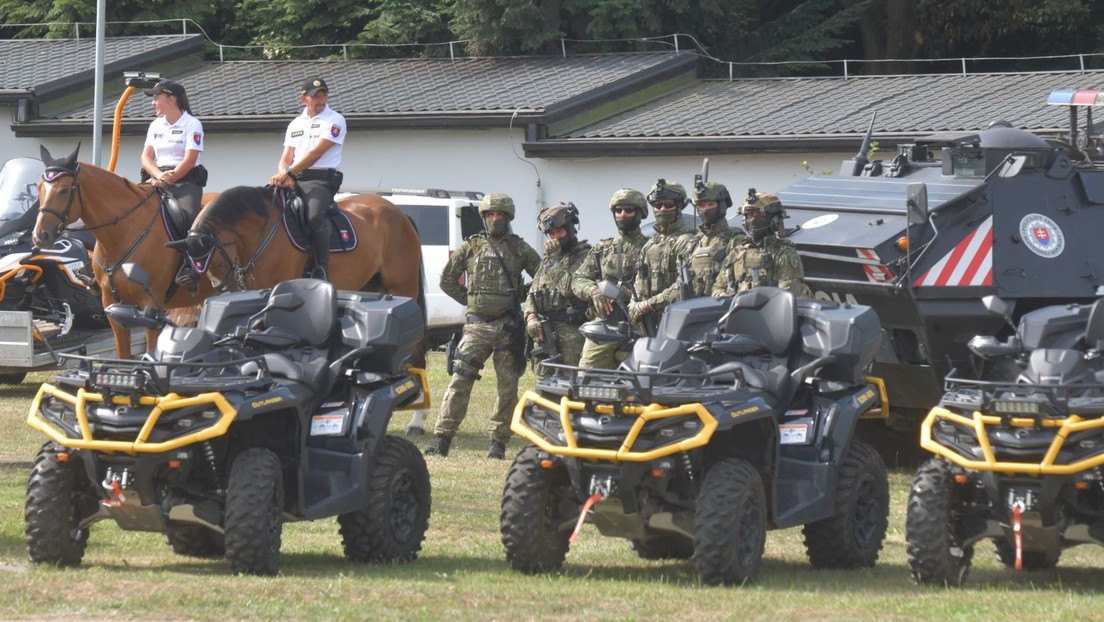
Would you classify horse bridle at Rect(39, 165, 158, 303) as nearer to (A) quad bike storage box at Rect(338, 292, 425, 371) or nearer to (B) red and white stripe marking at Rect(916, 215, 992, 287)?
(A) quad bike storage box at Rect(338, 292, 425, 371)

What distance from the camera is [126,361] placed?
29.5 ft

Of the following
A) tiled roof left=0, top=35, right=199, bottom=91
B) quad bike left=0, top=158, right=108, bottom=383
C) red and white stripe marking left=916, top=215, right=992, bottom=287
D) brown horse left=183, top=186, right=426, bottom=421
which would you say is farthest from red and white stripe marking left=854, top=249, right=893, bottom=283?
tiled roof left=0, top=35, right=199, bottom=91

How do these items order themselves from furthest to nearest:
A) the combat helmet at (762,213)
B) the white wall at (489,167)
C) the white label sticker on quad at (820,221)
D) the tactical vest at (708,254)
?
1. the white wall at (489,167)
2. the white label sticker on quad at (820,221)
3. the tactical vest at (708,254)
4. the combat helmet at (762,213)

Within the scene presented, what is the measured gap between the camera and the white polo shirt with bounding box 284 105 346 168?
1530 cm

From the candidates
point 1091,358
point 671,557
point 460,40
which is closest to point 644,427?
point 671,557

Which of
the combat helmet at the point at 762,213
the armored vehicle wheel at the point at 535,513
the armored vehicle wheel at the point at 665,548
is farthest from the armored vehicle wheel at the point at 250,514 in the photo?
the combat helmet at the point at 762,213

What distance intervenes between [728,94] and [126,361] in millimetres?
20443

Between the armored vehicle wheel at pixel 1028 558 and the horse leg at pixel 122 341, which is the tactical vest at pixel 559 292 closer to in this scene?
the horse leg at pixel 122 341

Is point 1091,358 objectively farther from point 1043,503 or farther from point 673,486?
point 673,486

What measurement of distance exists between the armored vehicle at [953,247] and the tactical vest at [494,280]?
2.09 meters

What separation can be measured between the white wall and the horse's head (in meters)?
12.9

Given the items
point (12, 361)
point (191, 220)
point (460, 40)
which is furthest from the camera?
point (460, 40)

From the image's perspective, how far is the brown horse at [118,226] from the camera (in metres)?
14.2

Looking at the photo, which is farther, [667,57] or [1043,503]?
[667,57]
